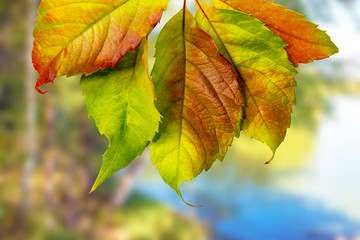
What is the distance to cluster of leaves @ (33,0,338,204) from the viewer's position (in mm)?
140

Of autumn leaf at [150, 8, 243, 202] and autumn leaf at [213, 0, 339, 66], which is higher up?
autumn leaf at [213, 0, 339, 66]

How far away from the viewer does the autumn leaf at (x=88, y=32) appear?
0.45ft

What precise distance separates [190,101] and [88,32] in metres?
0.05

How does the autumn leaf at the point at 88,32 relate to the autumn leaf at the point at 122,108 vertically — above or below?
above

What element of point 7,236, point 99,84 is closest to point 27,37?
point 7,236

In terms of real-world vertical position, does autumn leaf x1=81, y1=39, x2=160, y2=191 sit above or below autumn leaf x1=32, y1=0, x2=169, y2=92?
below

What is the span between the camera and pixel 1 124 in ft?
7.27

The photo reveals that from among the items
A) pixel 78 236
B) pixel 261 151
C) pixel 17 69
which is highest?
pixel 17 69

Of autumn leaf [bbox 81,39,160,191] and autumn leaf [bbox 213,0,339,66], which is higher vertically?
autumn leaf [bbox 213,0,339,66]

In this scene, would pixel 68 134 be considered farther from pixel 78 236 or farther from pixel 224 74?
pixel 224 74

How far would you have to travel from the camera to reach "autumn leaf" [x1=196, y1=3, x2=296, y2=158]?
0.49 feet

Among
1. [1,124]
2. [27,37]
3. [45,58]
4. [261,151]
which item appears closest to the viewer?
[45,58]

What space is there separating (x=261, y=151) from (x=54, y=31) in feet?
8.40

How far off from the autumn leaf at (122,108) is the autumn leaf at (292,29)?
48mm
